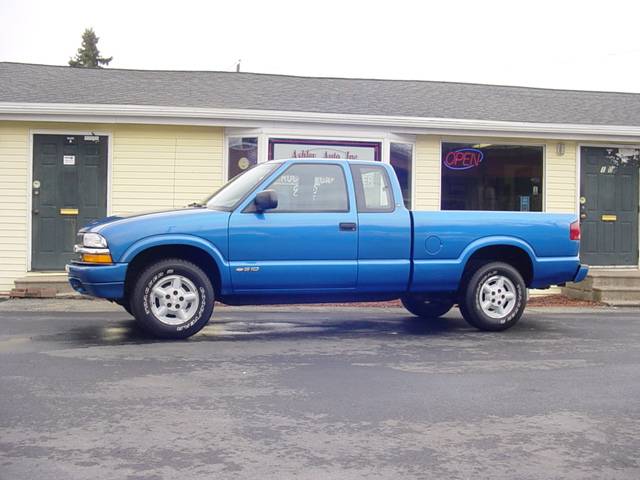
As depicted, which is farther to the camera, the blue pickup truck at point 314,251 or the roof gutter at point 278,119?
the roof gutter at point 278,119

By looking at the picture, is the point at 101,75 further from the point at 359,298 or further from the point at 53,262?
the point at 359,298

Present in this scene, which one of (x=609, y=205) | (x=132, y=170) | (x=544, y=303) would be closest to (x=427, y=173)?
(x=544, y=303)

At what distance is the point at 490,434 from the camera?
514 cm

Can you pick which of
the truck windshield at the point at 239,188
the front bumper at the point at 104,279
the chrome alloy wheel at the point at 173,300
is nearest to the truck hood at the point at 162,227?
the front bumper at the point at 104,279

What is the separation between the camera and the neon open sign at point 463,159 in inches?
600

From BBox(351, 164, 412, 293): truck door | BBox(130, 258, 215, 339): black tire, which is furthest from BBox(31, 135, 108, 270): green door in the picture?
BBox(351, 164, 412, 293): truck door

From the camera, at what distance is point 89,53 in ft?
217

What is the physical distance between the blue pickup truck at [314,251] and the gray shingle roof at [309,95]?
5.47 metres

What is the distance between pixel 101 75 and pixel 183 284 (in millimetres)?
9390

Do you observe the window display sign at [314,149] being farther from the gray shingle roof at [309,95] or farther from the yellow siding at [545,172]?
the yellow siding at [545,172]

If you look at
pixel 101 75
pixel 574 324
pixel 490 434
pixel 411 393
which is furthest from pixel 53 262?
pixel 490 434

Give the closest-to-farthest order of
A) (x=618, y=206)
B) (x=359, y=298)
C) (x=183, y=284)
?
(x=183, y=284) < (x=359, y=298) < (x=618, y=206)

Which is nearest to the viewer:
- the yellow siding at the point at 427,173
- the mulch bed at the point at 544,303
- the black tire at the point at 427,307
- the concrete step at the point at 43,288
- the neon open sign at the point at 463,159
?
the black tire at the point at 427,307

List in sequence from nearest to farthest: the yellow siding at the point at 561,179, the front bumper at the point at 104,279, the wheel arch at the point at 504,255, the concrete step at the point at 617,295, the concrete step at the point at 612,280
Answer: the front bumper at the point at 104,279 → the wheel arch at the point at 504,255 → the concrete step at the point at 617,295 → the concrete step at the point at 612,280 → the yellow siding at the point at 561,179
